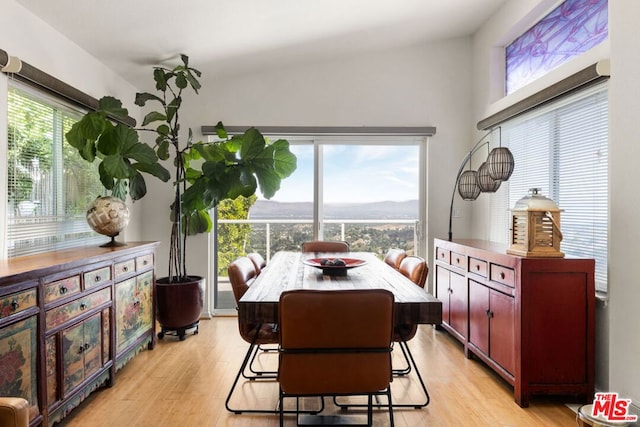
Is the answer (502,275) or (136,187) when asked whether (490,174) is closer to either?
(502,275)

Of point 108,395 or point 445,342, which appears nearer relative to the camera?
point 108,395

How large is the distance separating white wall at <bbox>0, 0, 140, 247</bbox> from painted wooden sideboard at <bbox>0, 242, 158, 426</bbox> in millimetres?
627

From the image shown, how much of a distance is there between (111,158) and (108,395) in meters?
1.66

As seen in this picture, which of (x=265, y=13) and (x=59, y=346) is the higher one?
(x=265, y=13)

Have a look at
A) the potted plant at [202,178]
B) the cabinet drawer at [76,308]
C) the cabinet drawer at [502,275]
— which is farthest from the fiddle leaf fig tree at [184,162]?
the cabinet drawer at [502,275]

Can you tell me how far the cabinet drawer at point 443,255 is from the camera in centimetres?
376

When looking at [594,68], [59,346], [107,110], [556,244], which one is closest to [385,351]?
[556,244]

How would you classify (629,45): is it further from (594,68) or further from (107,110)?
(107,110)

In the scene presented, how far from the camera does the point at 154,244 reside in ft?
11.7

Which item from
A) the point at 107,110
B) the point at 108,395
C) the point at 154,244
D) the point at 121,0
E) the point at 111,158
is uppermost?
the point at 121,0

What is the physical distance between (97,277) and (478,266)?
2656mm

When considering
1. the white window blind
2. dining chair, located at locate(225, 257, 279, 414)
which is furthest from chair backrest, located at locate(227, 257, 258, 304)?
the white window blind

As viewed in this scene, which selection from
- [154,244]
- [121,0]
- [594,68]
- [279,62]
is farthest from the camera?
[279,62]

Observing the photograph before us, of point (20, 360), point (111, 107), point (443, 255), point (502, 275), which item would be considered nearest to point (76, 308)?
point (20, 360)
